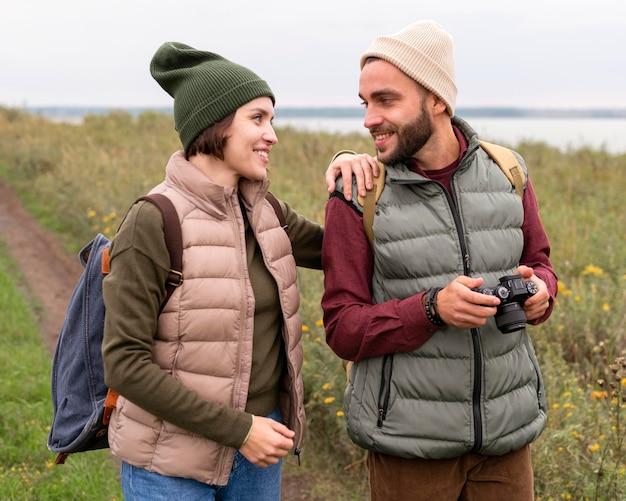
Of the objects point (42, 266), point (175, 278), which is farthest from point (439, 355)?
point (42, 266)

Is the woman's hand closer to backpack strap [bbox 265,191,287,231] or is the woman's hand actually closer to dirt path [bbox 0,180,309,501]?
backpack strap [bbox 265,191,287,231]

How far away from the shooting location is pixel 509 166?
2.33m

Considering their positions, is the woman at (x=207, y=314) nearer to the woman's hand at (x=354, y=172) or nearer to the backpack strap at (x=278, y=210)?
the backpack strap at (x=278, y=210)

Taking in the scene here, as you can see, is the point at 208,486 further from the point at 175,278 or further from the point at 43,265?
the point at 43,265

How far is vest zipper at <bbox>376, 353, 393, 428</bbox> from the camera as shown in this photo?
7.04 ft

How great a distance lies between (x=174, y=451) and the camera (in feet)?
6.44

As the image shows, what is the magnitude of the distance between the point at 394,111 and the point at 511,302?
67cm

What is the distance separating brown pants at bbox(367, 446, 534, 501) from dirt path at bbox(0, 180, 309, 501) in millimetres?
4226

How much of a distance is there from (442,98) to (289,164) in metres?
10.1

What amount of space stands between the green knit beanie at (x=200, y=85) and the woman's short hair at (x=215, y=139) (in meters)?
0.01

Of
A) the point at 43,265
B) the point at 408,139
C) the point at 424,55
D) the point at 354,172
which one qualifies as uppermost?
the point at 424,55

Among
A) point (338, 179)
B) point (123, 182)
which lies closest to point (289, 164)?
point (123, 182)

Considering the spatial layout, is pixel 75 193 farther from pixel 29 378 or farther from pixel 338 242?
pixel 338 242

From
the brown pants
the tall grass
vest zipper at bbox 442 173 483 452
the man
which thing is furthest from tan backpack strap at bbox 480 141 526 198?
the brown pants
